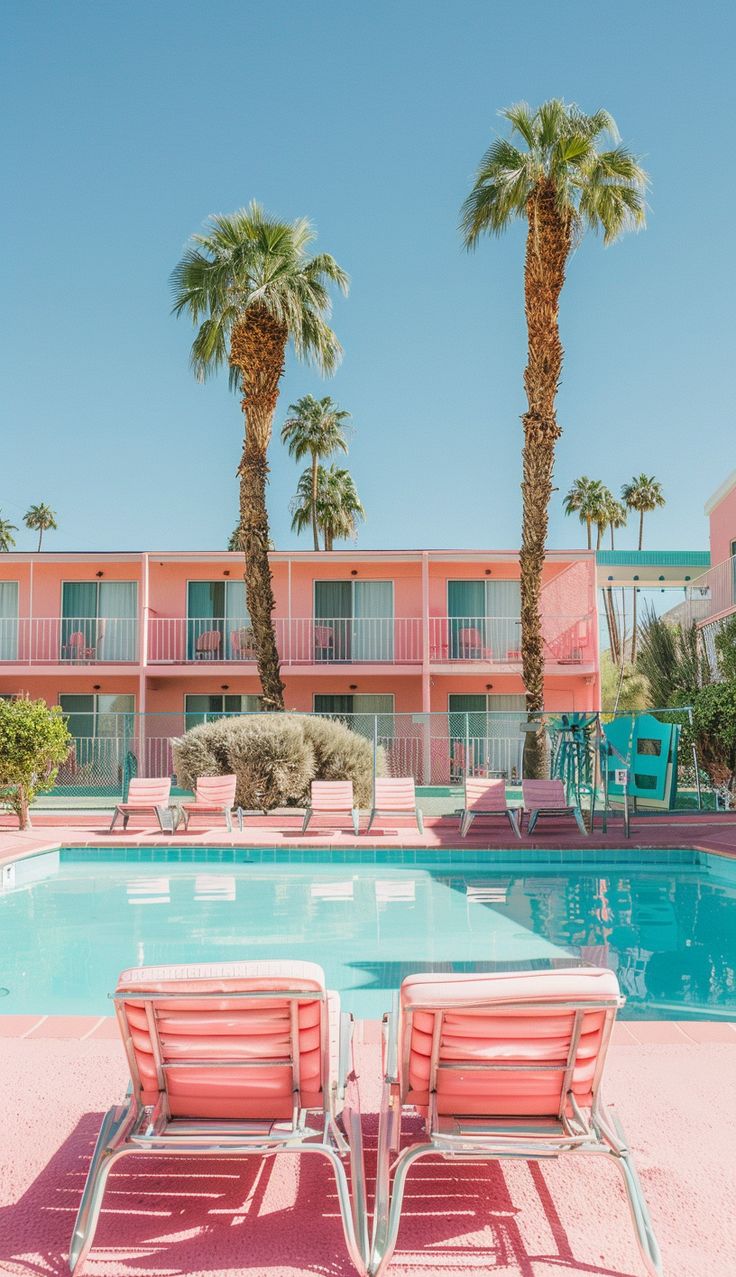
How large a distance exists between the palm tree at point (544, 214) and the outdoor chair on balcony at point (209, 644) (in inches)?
354

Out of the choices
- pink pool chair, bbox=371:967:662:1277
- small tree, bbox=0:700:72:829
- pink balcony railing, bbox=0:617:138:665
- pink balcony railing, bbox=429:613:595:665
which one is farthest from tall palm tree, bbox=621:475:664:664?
pink pool chair, bbox=371:967:662:1277

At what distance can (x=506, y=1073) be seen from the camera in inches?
97.7

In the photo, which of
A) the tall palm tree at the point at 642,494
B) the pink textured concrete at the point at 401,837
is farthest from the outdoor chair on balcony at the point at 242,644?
the tall palm tree at the point at 642,494

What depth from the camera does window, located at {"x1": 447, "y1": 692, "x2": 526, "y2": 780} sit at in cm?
1878

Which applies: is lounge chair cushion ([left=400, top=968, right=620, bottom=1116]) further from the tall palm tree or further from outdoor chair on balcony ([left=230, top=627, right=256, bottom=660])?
the tall palm tree

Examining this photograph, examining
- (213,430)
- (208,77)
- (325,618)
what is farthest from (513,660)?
(208,77)

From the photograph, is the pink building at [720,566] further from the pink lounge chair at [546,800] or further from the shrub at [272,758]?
the shrub at [272,758]

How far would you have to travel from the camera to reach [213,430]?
24.0 metres

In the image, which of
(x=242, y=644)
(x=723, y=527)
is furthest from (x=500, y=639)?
(x=242, y=644)

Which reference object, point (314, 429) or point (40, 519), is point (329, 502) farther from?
point (40, 519)

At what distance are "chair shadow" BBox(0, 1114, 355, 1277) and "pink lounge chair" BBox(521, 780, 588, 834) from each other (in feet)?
30.4

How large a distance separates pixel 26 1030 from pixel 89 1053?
19.2 inches

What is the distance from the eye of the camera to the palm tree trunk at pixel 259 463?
17484 millimetres

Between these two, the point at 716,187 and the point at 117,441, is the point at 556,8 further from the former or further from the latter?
the point at 117,441
